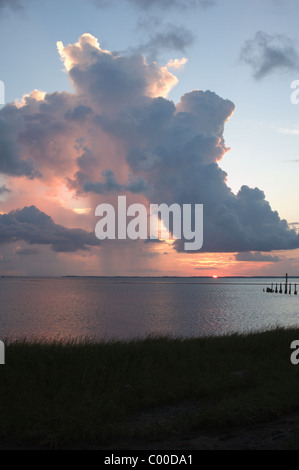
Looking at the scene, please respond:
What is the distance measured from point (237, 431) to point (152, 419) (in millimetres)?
2102

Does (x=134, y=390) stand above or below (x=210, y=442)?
below

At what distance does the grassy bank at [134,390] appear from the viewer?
8.68 m

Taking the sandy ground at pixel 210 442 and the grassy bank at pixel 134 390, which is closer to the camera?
the sandy ground at pixel 210 442

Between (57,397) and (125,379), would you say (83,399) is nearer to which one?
(57,397)

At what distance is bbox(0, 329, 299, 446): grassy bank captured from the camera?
8.68 m

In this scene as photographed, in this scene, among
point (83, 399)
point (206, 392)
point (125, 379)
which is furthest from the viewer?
point (125, 379)

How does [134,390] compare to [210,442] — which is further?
[134,390]

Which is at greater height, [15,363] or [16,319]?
[15,363]

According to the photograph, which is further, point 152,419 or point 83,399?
point 83,399

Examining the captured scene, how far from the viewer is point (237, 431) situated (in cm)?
849

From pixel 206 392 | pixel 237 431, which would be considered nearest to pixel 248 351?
pixel 206 392

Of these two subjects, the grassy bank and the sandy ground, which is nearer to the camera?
the sandy ground

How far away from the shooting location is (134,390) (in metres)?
10.8

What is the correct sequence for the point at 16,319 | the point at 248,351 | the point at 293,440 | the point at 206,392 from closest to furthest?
the point at 293,440 → the point at 206,392 → the point at 248,351 → the point at 16,319
